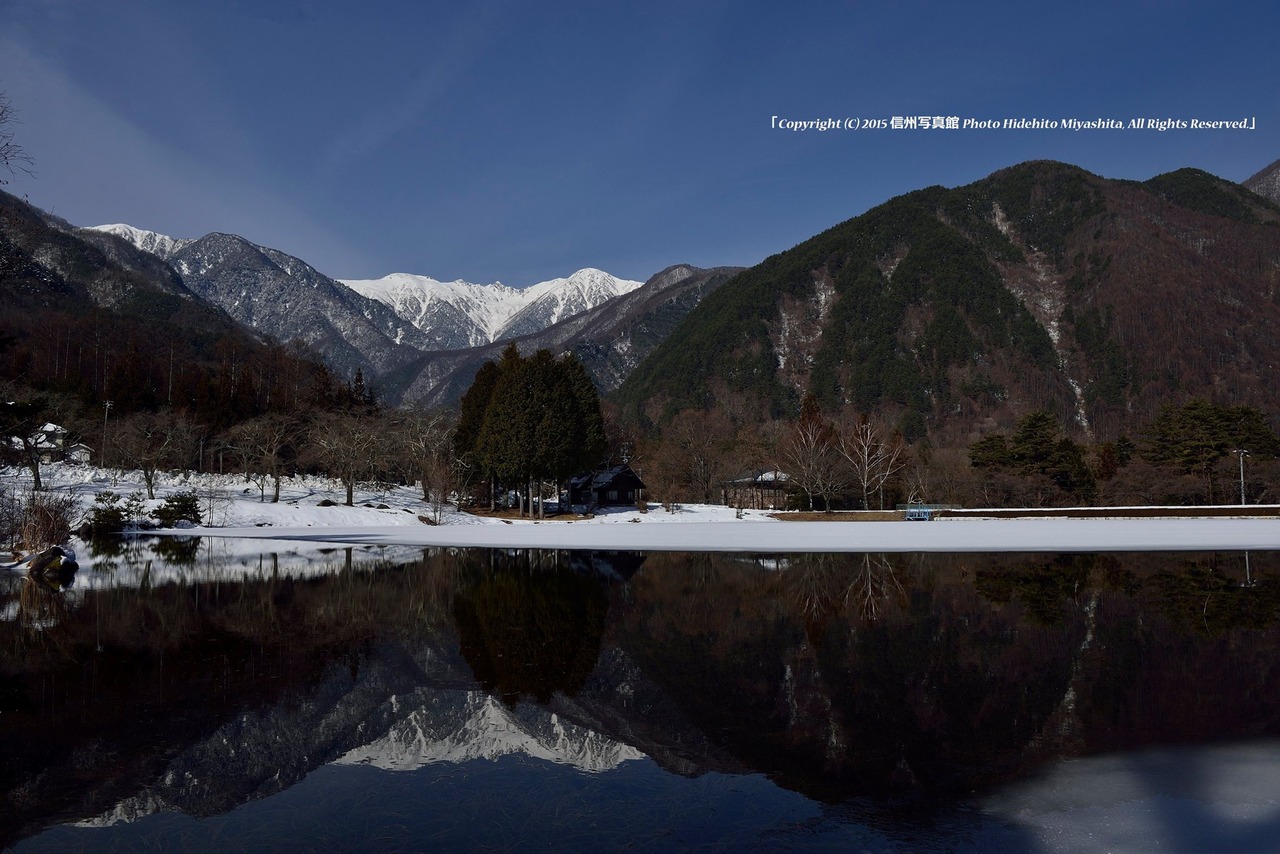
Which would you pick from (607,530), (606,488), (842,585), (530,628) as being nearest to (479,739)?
(530,628)

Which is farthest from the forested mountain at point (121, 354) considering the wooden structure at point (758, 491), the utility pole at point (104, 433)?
the wooden structure at point (758, 491)

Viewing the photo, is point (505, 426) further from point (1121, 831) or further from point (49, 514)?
point (1121, 831)

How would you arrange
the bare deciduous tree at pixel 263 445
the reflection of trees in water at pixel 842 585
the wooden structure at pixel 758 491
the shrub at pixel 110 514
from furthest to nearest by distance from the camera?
the wooden structure at pixel 758 491, the bare deciduous tree at pixel 263 445, the shrub at pixel 110 514, the reflection of trees in water at pixel 842 585

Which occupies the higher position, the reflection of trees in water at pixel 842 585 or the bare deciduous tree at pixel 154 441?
the bare deciduous tree at pixel 154 441

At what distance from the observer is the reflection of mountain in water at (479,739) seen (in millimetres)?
7359

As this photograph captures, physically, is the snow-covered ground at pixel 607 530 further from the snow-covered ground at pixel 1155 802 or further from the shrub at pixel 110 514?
the snow-covered ground at pixel 1155 802

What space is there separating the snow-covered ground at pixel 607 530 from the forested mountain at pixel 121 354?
1049cm

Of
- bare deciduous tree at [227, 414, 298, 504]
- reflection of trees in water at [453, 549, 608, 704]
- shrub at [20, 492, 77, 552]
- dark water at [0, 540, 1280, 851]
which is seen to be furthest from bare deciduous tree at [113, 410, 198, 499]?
dark water at [0, 540, 1280, 851]

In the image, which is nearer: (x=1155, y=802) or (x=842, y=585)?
(x=1155, y=802)

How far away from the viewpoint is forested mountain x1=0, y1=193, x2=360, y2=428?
33.6 m

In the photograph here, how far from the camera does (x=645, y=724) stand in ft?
27.0

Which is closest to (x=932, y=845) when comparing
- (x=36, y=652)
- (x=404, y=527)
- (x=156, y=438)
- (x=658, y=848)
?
(x=658, y=848)

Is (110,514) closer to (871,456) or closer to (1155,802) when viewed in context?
(1155,802)

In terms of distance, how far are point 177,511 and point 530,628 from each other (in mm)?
39427
